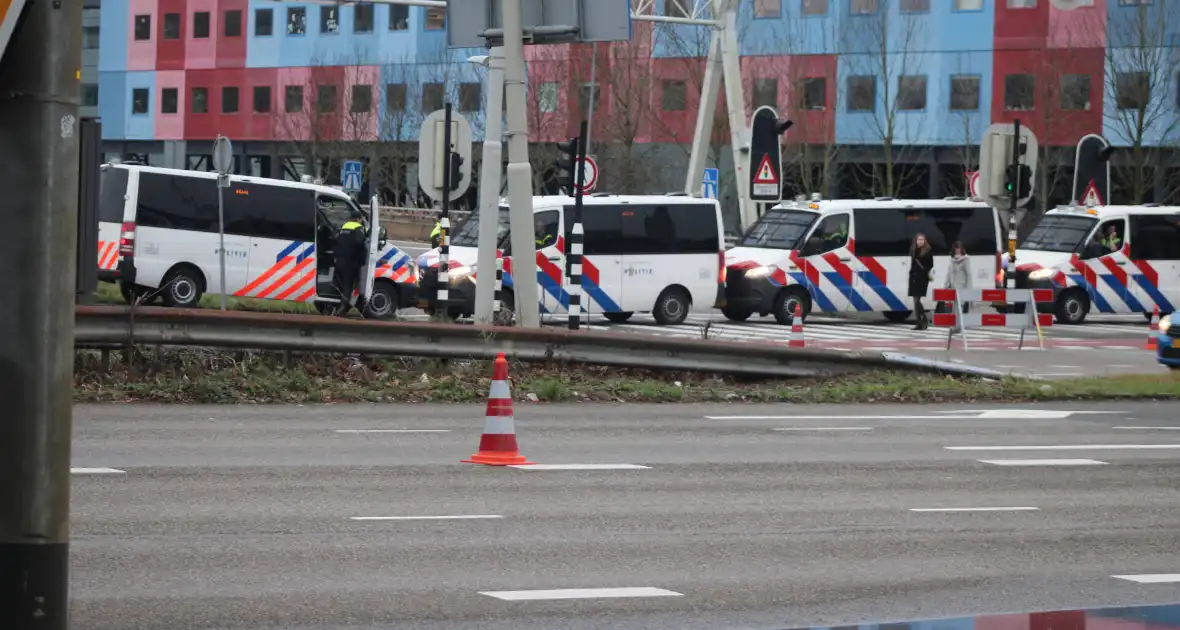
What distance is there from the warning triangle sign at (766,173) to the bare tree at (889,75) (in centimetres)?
2751

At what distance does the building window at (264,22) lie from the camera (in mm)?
76875

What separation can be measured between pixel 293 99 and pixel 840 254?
42.1 meters

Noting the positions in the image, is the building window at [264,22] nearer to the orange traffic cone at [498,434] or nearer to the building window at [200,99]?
the building window at [200,99]

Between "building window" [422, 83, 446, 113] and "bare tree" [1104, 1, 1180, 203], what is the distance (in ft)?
78.3

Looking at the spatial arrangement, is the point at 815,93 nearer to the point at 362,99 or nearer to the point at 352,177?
the point at 362,99

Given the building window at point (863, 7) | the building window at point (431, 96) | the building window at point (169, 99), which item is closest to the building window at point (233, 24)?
the building window at point (169, 99)

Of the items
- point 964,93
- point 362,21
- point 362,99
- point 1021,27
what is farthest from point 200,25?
point 1021,27

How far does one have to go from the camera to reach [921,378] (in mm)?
23016

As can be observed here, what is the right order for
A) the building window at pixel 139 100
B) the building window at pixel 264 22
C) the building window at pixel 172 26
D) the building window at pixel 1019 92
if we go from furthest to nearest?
the building window at pixel 139 100
the building window at pixel 172 26
the building window at pixel 264 22
the building window at pixel 1019 92

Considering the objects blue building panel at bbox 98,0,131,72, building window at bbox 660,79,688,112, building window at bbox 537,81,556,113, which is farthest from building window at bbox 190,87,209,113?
building window at bbox 660,79,688,112

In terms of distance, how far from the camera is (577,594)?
8.34m

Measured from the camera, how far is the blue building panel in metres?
82.1

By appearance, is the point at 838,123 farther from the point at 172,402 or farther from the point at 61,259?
the point at 61,259

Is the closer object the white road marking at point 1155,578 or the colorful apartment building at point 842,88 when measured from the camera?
the white road marking at point 1155,578
